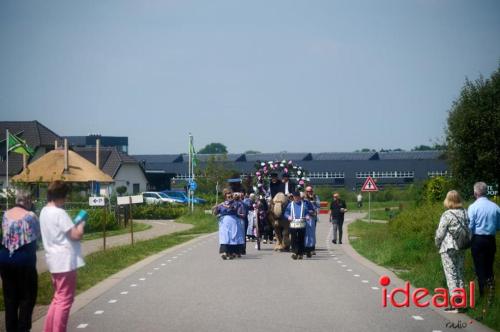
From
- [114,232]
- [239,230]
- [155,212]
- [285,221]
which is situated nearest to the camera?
[239,230]

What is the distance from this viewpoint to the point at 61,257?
32.2ft

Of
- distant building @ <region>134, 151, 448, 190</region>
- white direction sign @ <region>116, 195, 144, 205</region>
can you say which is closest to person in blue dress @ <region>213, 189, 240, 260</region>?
→ white direction sign @ <region>116, 195, 144, 205</region>

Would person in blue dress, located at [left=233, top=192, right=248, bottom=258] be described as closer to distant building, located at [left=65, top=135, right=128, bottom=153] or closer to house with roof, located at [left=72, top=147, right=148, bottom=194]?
house with roof, located at [left=72, top=147, right=148, bottom=194]

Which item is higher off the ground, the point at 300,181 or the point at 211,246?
the point at 300,181

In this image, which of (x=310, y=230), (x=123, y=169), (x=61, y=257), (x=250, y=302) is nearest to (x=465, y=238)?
(x=250, y=302)

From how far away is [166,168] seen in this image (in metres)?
127

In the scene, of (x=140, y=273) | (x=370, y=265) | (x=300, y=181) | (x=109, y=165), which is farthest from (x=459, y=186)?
(x=109, y=165)

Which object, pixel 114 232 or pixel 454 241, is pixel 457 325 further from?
pixel 114 232

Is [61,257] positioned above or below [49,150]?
below

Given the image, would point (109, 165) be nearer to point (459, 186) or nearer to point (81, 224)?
point (459, 186)

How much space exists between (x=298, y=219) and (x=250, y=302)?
33.2ft

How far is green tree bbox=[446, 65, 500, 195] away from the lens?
4781 cm

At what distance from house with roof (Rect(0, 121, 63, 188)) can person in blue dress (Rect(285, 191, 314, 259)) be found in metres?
54.7

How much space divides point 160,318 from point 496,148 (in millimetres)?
38359
